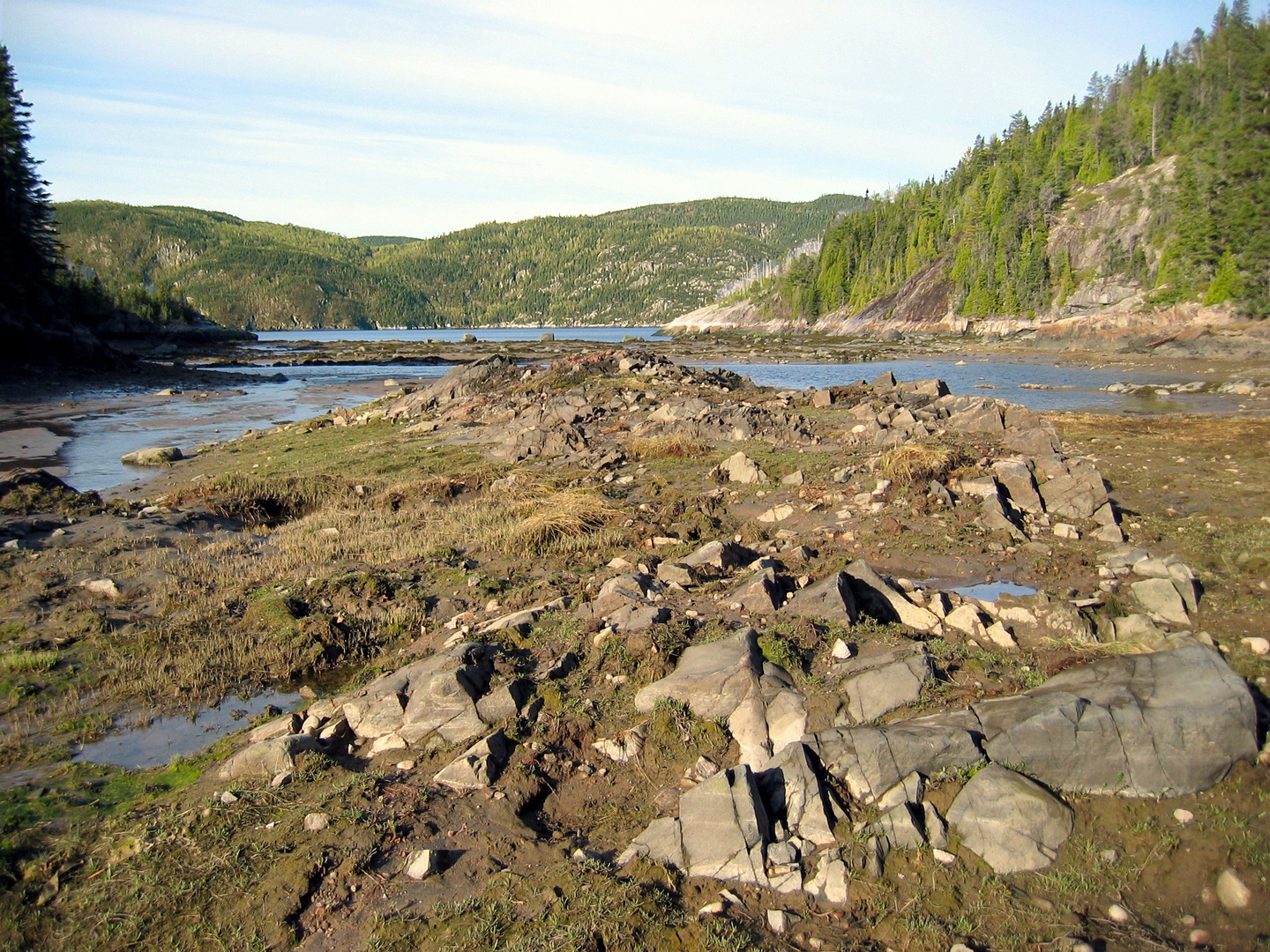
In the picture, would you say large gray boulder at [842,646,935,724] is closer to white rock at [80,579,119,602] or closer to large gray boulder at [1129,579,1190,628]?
large gray boulder at [1129,579,1190,628]

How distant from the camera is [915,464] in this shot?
1515 cm

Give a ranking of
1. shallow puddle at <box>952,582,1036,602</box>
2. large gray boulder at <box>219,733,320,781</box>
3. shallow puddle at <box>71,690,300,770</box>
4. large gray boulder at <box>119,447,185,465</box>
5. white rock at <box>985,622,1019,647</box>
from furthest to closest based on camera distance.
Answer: large gray boulder at <box>119,447,185,465</box>
shallow puddle at <box>952,582,1036,602</box>
white rock at <box>985,622,1019,647</box>
shallow puddle at <box>71,690,300,770</box>
large gray boulder at <box>219,733,320,781</box>

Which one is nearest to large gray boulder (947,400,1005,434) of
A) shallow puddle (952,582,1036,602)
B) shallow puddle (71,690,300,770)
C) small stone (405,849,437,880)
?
shallow puddle (952,582,1036,602)

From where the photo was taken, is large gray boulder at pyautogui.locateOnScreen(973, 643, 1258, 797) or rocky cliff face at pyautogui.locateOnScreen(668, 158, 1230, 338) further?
rocky cliff face at pyautogui.locateOnScreen(668, 158, 1230, 338)

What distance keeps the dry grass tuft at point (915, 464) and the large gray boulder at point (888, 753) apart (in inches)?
353

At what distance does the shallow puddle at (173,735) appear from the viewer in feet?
24.4

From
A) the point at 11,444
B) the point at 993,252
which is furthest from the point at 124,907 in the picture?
the point at 993,252

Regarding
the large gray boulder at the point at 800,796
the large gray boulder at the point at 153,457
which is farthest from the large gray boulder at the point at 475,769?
the large gray boulder at the point at 153,457

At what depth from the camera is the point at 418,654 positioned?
9.30 m

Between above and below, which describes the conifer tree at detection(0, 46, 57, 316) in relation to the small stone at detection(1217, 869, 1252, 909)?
above

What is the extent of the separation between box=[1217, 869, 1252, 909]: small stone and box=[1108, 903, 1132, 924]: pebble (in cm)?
65

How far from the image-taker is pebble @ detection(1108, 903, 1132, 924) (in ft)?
15.8

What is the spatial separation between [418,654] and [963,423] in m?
16.4

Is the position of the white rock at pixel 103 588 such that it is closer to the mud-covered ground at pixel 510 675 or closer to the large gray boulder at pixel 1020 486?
the mud-covered ground at pixel 510 675
